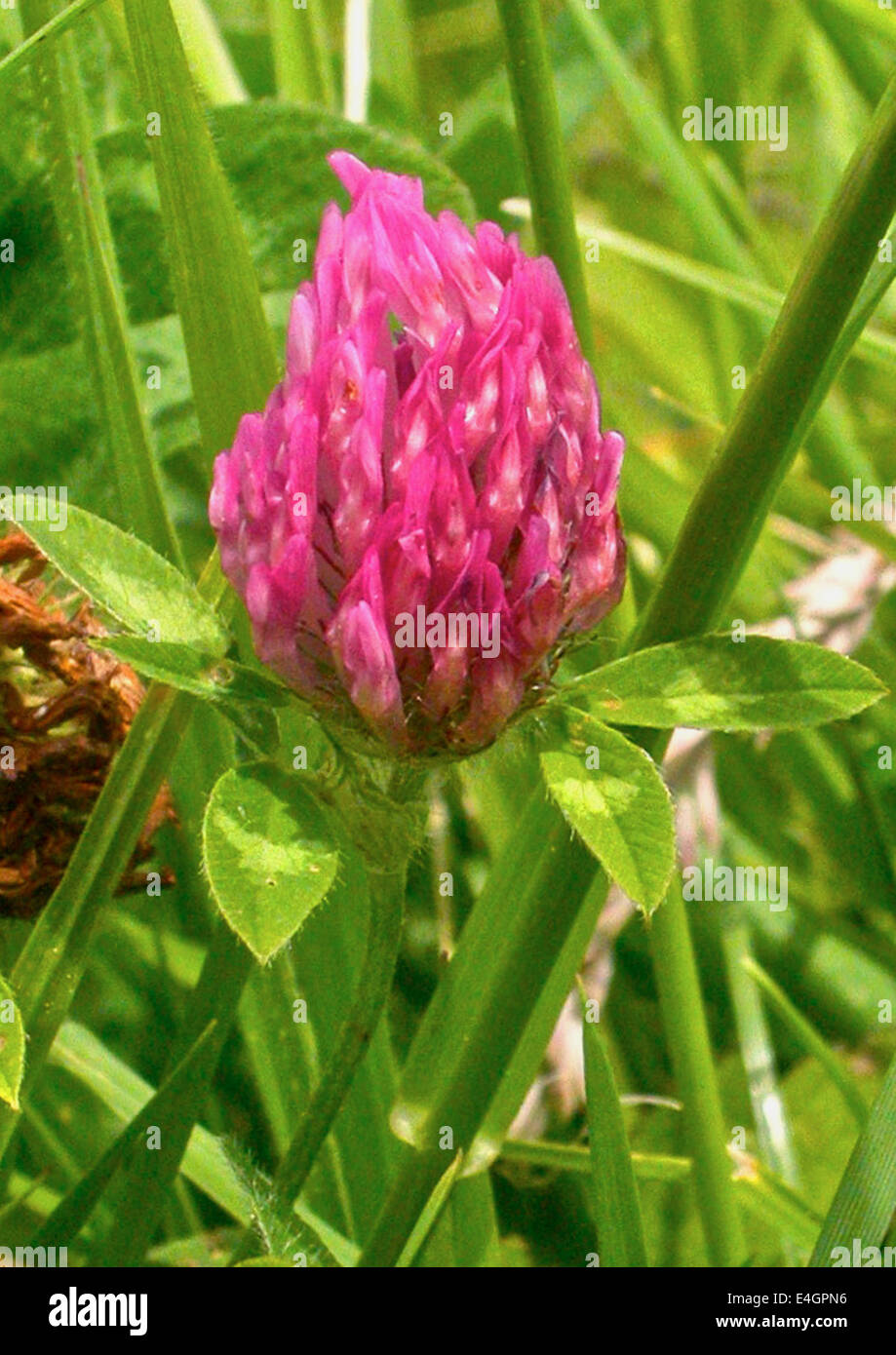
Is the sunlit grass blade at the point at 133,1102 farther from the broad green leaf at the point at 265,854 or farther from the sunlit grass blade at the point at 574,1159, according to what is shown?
the broad green leaf at the point at 265,854

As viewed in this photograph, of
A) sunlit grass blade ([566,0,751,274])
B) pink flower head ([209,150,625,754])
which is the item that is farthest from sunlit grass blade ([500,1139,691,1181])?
sunlit grass blade ([566,0,751,274])

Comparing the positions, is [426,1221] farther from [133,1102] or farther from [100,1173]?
[133,1102]

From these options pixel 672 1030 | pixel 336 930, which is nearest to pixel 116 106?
pixel 336 930

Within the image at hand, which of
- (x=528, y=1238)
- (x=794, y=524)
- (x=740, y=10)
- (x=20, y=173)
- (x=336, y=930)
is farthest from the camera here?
(x=740, y=10)

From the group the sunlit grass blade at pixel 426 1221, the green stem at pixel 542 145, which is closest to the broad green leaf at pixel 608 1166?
the sunlit grass blade at pixel 426 1221

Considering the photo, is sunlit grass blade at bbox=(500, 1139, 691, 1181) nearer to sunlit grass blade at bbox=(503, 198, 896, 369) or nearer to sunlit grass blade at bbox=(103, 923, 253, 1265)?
sunlit grass blade at bbox=(103, 923, 253, 1265)
